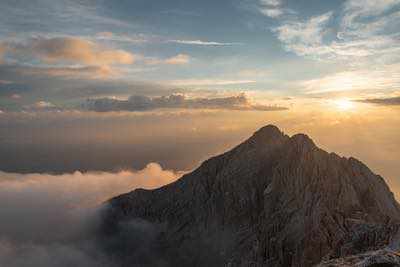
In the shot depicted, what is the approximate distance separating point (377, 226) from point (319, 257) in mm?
27409

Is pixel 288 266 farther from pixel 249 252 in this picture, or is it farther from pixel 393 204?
pixel 393 204

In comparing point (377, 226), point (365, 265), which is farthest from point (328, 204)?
point (365, 265)

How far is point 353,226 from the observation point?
155m

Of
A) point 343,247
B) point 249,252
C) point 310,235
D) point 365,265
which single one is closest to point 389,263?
point 365,265

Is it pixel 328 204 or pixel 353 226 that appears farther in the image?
pixel 328 204

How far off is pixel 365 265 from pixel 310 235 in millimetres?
115015

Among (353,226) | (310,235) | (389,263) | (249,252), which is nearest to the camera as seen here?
(389,263)

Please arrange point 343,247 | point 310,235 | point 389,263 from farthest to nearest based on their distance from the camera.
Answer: point 310,235, point 343,247, point 389,263

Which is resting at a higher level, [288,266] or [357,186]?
[357,186]

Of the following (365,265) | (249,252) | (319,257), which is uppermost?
(365,265)

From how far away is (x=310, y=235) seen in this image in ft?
557

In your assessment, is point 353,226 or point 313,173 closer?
point 353,226

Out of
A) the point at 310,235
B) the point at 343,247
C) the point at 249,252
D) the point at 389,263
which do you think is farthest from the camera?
the point at 249,252

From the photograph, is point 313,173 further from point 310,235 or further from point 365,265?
point 365,265
